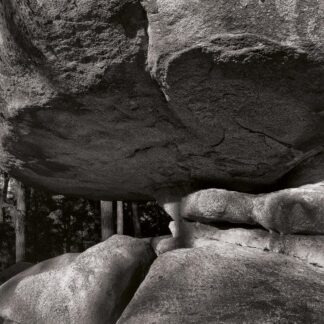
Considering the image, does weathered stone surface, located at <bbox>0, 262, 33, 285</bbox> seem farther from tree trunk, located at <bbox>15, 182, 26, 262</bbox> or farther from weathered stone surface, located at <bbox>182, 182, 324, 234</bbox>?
tree trunk, located at <bbox>15, 182, 26, 262</bbox>

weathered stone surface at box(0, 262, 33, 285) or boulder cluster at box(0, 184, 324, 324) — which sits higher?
boulder cluster at box(0, 184, 324, 324)

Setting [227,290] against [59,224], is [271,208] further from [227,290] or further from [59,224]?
[59,224]

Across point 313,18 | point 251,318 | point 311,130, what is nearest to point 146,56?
point 313,18

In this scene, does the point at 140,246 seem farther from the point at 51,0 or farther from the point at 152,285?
the point at 51,0

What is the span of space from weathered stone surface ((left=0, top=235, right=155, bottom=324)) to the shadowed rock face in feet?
1.85

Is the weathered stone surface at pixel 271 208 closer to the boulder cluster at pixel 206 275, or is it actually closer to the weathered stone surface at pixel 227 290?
the boulder cluster at pixel 206 275

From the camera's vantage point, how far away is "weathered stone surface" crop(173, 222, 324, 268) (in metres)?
1.91

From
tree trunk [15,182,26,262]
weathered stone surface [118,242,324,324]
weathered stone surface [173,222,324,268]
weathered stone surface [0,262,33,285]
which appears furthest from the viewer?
tree trunk [15,182,26,262]

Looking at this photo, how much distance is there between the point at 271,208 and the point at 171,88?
78 cm

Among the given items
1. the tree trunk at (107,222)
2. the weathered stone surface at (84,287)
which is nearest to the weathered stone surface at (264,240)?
the weathered stone surface at (84,287)

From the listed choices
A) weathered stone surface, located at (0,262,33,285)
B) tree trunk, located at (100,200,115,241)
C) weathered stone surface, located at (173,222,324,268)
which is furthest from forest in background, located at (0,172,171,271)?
weathered stone surface, located at (173,222,324,268)

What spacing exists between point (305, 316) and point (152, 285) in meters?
0.65

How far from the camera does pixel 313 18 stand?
4.91 feet

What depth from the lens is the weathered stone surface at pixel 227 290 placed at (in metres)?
1.52
